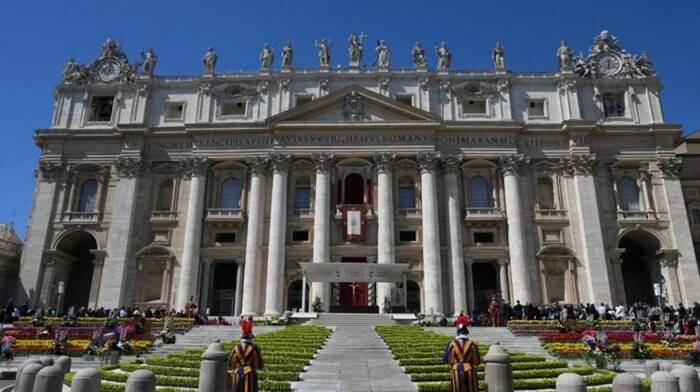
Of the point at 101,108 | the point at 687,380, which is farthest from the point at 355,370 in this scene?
the point at 101,108

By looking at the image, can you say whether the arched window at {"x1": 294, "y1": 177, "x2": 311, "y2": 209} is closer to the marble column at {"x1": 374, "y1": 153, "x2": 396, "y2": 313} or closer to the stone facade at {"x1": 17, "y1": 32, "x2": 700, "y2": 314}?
the stone facade at {"x1": 17, "y1": 32, "x2": 700, "y2": 314}

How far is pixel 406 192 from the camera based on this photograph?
48938 mm

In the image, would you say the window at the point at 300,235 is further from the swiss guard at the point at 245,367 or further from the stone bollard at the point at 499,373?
the stone bollard at the point at 499,373

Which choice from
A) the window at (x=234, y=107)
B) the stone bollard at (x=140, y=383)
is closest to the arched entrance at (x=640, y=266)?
the window at (x=234, y=107)

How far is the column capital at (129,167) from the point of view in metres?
48.8

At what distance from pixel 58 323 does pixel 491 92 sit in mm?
41937

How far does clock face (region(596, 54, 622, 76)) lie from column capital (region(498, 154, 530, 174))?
46.2 ft

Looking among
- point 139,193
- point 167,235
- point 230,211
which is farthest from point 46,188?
point 230,211

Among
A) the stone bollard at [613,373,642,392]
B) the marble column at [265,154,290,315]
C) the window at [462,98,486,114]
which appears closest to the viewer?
the stone bollard at [613,373,642,392]

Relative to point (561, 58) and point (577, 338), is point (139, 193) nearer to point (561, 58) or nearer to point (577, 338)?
point (577, 338)

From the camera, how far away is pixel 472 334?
29.2m

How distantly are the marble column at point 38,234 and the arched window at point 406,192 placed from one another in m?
32.7

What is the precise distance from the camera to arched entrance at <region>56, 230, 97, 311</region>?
4738 centimetres

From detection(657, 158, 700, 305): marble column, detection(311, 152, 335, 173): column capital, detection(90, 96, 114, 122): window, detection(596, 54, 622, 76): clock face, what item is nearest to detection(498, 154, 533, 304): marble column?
detection(657, 158, 700, 305): marble column
